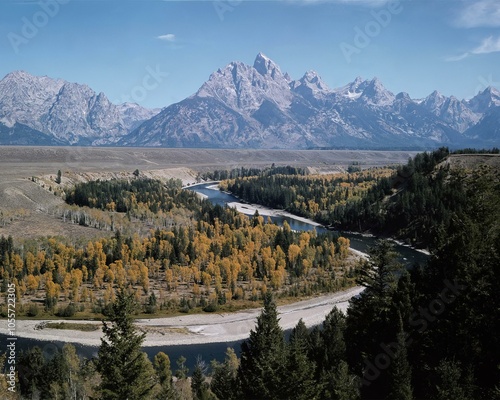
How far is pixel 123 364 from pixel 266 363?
25.7ft

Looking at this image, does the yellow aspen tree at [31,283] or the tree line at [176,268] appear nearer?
the tree line at [176,268]

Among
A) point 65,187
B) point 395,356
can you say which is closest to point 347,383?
point 395,356

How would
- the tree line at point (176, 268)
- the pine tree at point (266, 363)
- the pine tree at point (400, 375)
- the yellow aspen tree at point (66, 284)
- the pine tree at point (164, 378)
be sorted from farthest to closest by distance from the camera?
the yellow aspen tree at point (66, 284) → the tree line at point (176, 268) → the pine tree at point (164, 378) → the pine tree at point (400, 375) → the pine tree at point (266, 363)

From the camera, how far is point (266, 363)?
26172 mm

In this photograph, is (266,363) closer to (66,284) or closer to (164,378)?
(164,378)

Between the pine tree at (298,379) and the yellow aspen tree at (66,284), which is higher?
the pine tree at (298,379)

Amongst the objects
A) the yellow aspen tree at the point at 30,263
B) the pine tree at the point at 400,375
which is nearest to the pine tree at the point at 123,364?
the pine tree at the point at 400,375

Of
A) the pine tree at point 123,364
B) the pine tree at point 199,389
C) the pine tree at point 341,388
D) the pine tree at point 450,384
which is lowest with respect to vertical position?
the pine tree at point 199,389

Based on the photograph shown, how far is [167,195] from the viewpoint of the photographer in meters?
175

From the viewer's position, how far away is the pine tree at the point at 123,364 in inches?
909

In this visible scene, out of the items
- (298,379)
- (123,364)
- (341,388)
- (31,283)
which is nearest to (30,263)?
(31,283)

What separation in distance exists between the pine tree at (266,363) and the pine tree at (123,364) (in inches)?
238

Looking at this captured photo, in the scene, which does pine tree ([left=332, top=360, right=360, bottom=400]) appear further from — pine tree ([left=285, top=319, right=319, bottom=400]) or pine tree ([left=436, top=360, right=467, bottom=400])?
pine tree ([left=436, top=360, right=467, bottom=400])

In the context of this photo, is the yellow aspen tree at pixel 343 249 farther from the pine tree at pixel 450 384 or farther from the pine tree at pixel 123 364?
the pine tree at pixel 123 364
